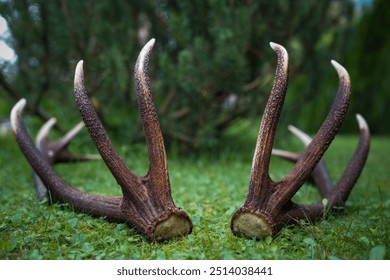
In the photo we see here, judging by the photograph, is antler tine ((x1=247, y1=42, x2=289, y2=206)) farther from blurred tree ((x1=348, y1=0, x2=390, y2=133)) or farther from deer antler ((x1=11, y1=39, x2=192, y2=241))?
blurred tree ((x1=348, y1=0, x2=390, y2=133))

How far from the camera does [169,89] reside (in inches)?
180

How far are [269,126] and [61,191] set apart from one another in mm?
1124

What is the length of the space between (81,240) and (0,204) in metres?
0.96

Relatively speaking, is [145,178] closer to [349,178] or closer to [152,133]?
[152,133]

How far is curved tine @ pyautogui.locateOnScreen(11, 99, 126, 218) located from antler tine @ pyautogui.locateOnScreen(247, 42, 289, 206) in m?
0.64

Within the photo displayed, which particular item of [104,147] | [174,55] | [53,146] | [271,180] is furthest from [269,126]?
[174,55]

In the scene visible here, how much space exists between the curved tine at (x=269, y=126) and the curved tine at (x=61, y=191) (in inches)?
25.5

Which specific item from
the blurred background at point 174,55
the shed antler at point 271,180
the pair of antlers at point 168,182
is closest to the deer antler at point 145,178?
the pair of antlers at point 168,182

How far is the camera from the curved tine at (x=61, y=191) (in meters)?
2.03

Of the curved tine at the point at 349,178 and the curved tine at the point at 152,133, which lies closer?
the curved tine at the point at 152,133

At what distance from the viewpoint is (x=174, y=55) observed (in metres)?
4.34

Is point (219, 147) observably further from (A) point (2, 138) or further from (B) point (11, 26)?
(A) point (2, 138)

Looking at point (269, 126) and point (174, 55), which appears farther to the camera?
point (174, 55)

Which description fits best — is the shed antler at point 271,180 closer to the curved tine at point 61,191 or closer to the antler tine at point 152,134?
the antler tine at point 152,134
